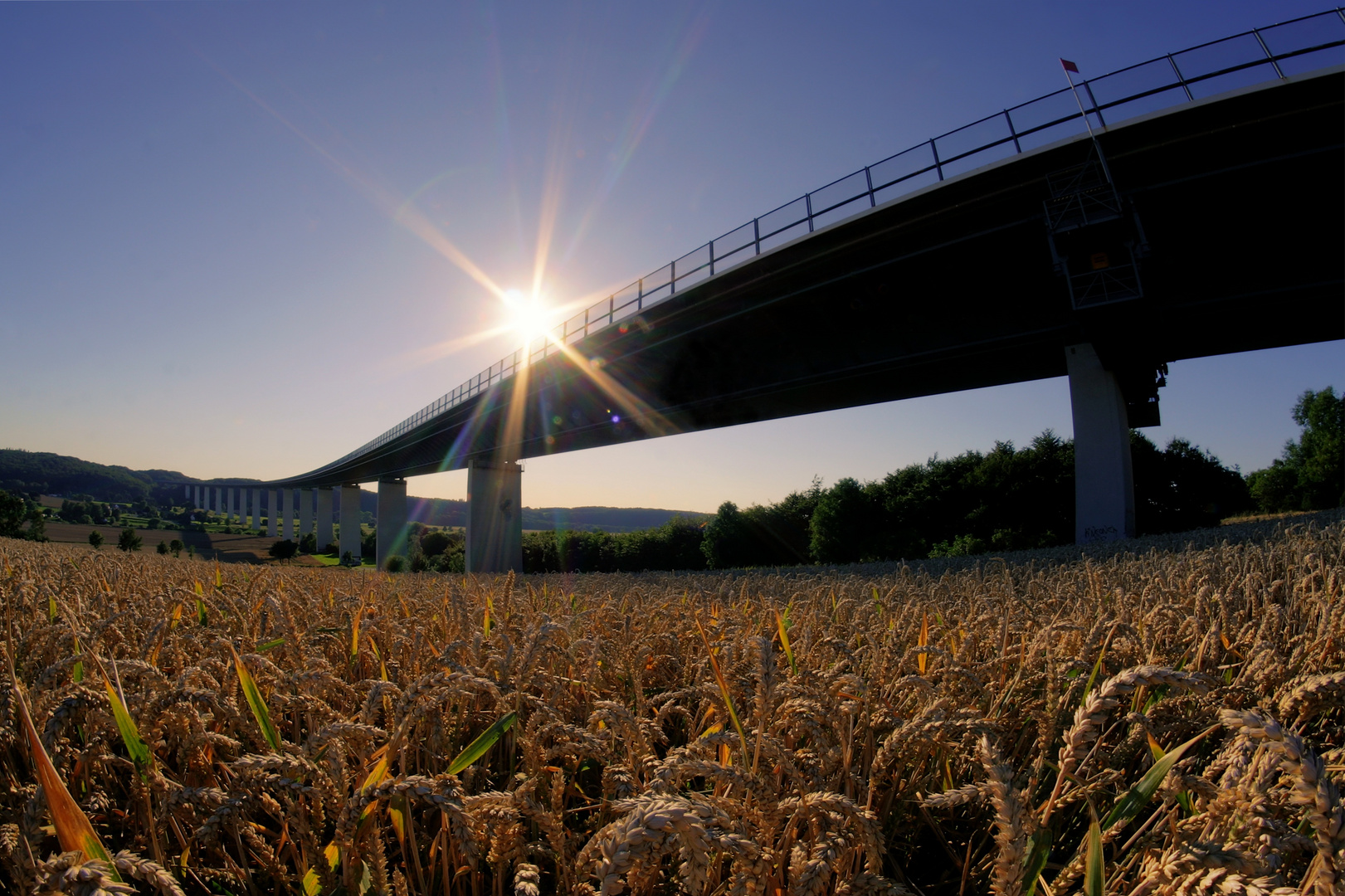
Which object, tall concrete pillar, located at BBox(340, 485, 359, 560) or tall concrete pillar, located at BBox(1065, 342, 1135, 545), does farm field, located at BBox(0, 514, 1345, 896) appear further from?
tall concrete pillar, located at BBox(340, 485, 359, 560)

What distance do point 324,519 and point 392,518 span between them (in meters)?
35.0

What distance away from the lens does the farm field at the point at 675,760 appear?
1.02 metres

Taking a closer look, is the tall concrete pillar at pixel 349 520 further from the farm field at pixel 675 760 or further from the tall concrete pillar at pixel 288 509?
the farm field at pixel 675 760

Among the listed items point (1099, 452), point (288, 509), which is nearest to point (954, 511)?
point (1099, 452)

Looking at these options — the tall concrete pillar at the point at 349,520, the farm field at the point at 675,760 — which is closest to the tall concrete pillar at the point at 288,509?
the tall concrete pillar at the point at 349,520

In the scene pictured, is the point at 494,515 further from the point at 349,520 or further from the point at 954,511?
the point at 349,520

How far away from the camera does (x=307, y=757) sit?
132 centimetres

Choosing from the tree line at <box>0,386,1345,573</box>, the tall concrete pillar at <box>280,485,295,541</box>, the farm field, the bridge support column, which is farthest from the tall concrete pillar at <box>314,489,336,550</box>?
the farm field

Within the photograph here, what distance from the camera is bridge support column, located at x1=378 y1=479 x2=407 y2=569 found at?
194ft

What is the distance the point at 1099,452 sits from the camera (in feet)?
60.0

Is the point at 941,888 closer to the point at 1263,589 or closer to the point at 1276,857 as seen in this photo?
the point at 1276,857

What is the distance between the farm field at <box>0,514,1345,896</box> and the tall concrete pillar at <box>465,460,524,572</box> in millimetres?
38441

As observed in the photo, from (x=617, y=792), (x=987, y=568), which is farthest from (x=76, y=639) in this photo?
(x=987, y=568)

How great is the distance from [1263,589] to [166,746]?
5481 mm
